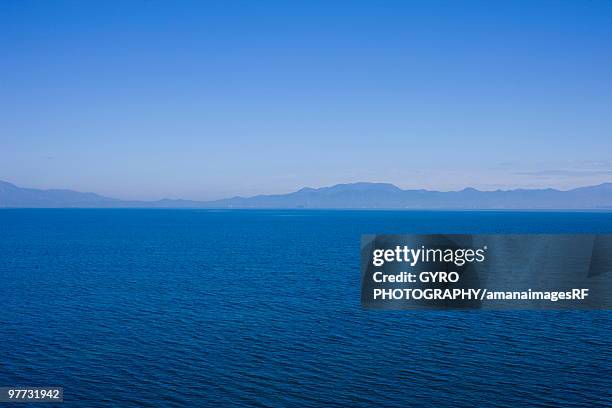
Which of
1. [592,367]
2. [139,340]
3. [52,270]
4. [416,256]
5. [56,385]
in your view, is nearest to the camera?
[416,256]

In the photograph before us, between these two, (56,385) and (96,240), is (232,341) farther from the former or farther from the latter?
(96,240)

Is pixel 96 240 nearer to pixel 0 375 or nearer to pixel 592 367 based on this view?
pixel 0 375

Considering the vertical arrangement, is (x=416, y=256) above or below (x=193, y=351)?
above

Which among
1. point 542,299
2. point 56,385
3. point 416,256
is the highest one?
point 416,256

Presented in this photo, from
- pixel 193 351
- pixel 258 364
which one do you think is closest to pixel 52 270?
pixel 193 351

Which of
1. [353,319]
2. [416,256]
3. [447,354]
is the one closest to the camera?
[416,256]

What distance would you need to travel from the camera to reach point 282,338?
52125 mm

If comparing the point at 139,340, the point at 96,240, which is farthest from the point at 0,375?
the point at 96,240

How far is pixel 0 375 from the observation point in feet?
134

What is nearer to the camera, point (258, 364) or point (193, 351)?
point (258, 364)

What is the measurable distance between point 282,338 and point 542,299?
91.1ft

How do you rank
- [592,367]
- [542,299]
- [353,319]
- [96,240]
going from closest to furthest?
1. [542,299]
2. [592,367]
3. [353,319]
4. [96,240]

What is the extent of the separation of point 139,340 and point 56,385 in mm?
11783

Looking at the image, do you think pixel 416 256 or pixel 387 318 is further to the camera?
pixel 387 318
